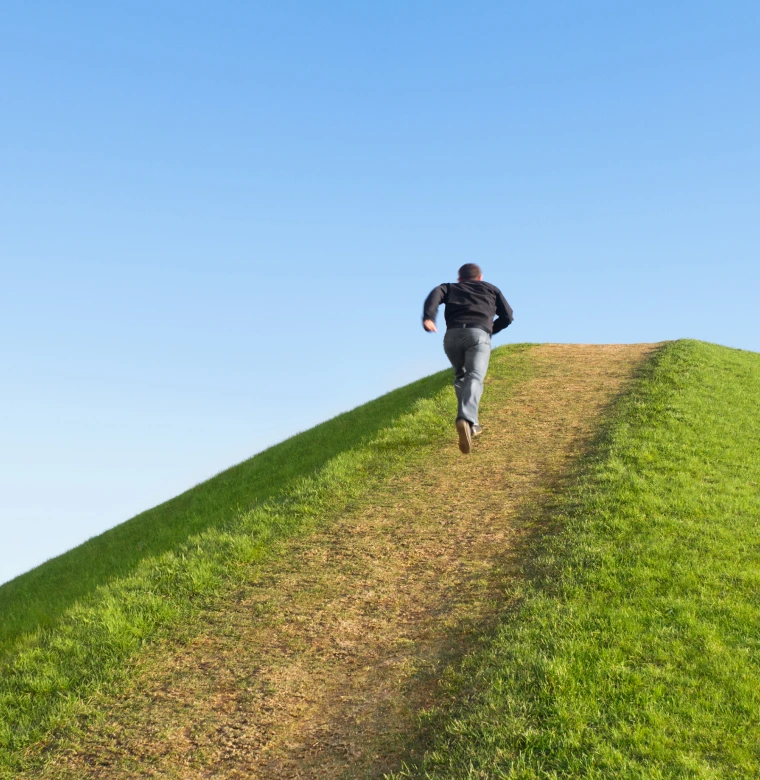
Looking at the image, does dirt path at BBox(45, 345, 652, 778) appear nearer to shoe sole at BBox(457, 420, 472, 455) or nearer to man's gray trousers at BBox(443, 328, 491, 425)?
shoe sole at BBox(457, 420, 472, 455)

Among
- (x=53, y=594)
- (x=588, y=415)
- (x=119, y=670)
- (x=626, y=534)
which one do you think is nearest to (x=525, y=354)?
(x=588, y=415)

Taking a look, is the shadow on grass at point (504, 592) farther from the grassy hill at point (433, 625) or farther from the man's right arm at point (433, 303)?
the man's right arm at point (433, 303)

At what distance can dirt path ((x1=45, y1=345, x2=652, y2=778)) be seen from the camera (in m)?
6.29

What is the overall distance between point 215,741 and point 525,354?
1840 cm

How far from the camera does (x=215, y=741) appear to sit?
6461 millimetres

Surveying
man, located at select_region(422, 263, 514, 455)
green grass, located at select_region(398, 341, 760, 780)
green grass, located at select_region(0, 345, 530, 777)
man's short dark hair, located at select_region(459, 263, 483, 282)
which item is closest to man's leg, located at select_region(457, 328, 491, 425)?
man, located at select_region(422, 263, 514, 455)

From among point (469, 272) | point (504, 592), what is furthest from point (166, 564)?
point (469, 272)

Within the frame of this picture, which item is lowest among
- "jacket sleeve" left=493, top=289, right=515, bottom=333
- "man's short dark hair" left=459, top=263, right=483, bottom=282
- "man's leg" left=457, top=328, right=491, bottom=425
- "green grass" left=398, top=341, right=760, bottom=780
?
"green grass" left=398, top=341, right=760, bottom=780

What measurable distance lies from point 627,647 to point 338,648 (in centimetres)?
297

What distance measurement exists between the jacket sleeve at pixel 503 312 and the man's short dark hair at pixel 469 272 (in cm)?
47

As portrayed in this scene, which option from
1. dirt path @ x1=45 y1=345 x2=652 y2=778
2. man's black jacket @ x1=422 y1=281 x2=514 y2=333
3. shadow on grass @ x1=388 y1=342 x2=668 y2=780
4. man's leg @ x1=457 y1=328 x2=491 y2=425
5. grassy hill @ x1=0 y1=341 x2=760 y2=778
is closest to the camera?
grassy hill @ x1=0 y1=341 x2=760 y2=778

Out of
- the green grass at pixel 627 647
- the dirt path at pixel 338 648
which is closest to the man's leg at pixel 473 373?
the dirt path at pixel 338 648

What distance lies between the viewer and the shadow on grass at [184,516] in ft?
40.2

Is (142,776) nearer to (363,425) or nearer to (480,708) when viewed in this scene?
(480,708)
